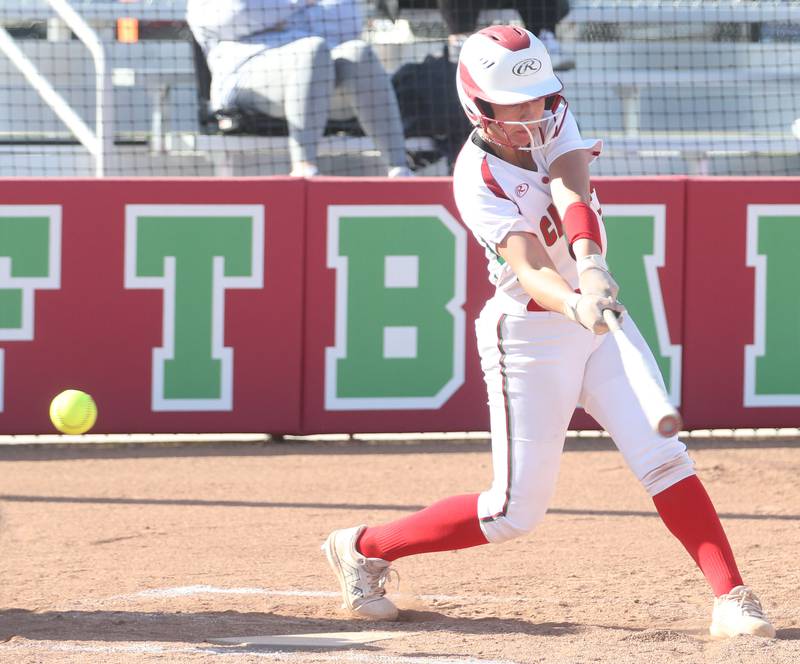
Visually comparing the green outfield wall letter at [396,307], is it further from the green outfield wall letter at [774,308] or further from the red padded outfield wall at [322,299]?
the green outfield wall letter at [774,308]

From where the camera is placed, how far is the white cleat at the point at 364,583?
160 inches

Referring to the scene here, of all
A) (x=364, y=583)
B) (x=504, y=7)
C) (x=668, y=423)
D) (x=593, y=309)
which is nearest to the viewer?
(x=668, y=423)

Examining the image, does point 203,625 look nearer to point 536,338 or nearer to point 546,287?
point 536,338

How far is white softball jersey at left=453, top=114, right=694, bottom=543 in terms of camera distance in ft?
12.0

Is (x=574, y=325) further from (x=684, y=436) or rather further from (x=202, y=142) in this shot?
(x=202, y=142)

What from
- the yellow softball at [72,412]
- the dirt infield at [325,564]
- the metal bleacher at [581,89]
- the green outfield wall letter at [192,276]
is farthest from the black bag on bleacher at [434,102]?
the yellow softball at [72,412]

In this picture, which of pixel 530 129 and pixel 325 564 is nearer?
pixel 530 129

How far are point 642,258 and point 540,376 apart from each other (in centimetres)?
359

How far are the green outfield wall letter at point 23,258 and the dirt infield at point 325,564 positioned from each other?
0.68 meters

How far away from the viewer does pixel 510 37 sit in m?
3.61

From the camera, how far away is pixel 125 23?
9672 mm

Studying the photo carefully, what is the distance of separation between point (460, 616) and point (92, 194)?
372cm

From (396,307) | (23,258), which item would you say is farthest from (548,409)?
(23,258)

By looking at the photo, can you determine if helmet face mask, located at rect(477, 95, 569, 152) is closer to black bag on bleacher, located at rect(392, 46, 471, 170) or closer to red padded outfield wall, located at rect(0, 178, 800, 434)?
red padded outfield wall, located at rect(0, 178, 800, 434)
